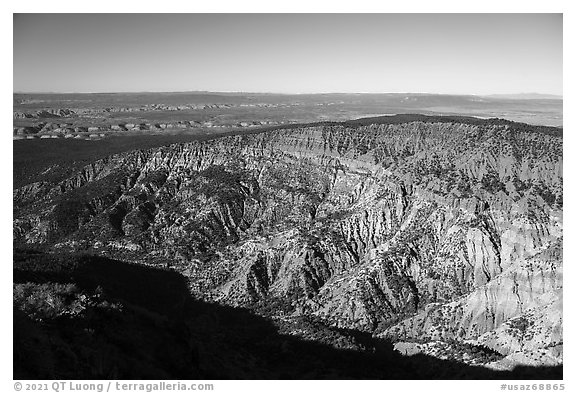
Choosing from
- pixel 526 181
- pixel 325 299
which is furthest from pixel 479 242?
pixel 325 299

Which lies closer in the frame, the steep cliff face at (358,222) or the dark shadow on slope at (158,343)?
the dark shadow on slope at (158,343)

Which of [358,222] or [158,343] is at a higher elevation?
[358,222]

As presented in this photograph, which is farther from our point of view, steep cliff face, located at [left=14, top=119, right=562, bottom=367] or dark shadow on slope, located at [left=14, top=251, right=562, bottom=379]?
steep cliff face, located at [left=14, top=119, right=562, bottom=367]

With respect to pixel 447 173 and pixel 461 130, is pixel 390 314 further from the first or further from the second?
pixel 461 130

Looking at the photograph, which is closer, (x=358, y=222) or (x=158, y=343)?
(x=158, y=343)
